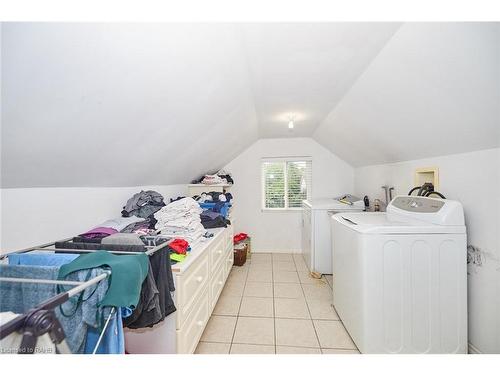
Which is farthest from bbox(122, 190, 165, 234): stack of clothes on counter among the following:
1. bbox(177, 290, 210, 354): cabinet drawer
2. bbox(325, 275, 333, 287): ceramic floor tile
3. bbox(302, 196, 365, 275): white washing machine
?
bbox(325, 275, 333, 287): ceramic floor tile

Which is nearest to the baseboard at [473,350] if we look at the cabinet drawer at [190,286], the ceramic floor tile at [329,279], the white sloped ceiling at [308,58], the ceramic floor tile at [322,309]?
the ceramic floor tile at [322,309]

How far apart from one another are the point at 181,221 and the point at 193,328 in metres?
0.82

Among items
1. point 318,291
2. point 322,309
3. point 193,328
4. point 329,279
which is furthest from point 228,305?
point 329,279

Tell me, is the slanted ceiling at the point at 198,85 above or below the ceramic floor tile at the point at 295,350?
above

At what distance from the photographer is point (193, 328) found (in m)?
1.55

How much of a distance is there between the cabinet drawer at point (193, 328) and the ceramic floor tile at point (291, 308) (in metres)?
0.80

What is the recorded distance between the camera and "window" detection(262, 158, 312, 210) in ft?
13.8

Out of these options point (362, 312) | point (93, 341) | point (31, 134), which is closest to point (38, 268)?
point (93, 341)

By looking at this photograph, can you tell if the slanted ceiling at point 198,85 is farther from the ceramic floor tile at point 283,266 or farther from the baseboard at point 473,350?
the ceramic floor tile at point 283,266

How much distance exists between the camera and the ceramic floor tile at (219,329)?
1.87 m

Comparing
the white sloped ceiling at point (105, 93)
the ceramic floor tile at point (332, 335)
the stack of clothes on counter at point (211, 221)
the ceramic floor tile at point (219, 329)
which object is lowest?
the ceramic floor tile at point (332, 335)

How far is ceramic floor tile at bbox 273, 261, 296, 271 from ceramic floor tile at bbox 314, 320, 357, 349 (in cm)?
132

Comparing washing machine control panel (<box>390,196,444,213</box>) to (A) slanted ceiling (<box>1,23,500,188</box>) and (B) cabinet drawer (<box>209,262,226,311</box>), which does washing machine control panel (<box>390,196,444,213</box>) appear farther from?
(B) cabinet drawer (<box>209,262,226,311</box>)

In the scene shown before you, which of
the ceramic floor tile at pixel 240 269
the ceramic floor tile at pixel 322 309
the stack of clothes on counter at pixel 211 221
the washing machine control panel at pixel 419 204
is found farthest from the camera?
the ceramic floor tile at pixel 240 269
